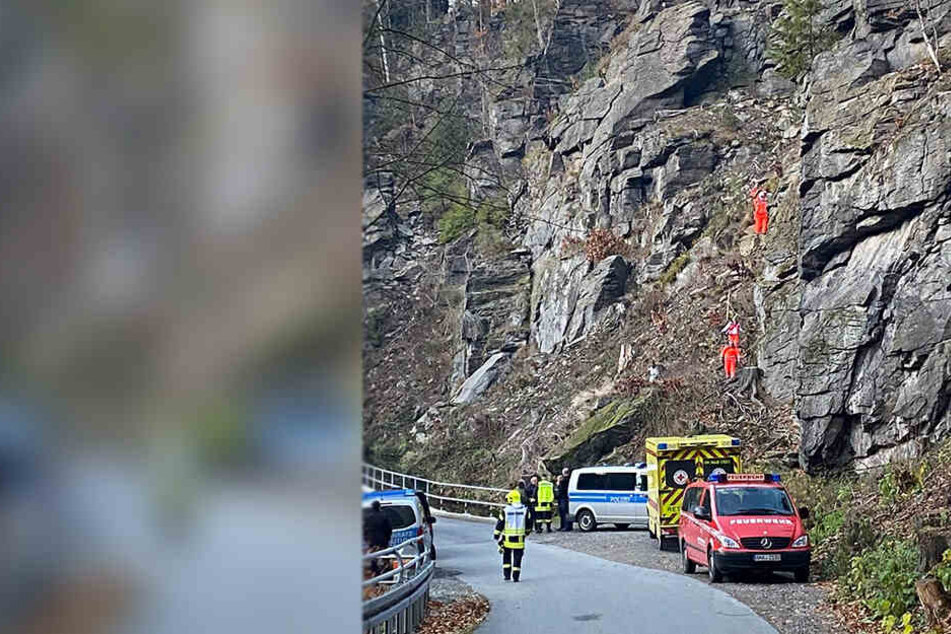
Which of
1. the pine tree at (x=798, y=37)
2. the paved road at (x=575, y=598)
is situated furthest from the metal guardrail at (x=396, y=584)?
the pine tree at (x=798, y=37)

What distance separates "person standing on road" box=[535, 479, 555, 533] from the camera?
29.0 ft

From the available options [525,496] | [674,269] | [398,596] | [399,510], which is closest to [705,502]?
[525,496]

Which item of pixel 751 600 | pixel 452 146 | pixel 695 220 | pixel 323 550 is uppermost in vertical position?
pixel 695 220

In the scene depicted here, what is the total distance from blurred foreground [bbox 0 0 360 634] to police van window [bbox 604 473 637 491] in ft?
30.2

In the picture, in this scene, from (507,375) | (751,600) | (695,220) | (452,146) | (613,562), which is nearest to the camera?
(452,146)

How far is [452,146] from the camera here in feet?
13.0

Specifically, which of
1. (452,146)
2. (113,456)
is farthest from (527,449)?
(113,456)

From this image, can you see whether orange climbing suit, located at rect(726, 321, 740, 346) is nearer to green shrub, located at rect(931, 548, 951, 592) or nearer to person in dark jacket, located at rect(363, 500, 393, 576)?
green shrub, located at rect(931, 548, 951, 592)

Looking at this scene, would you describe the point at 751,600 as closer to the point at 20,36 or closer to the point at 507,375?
the point at 507,375

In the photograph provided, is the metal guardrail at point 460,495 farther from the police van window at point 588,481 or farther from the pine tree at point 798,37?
the pine tree at point 798,37

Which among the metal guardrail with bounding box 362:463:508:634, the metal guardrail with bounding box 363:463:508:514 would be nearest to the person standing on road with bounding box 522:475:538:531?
the metal guardrail with bounding box 363:463:508:514

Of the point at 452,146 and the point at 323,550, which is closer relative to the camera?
the point at 323,550

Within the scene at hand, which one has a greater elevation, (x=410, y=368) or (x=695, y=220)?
(x=695, y=220)

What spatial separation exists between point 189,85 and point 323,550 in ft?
2.29
